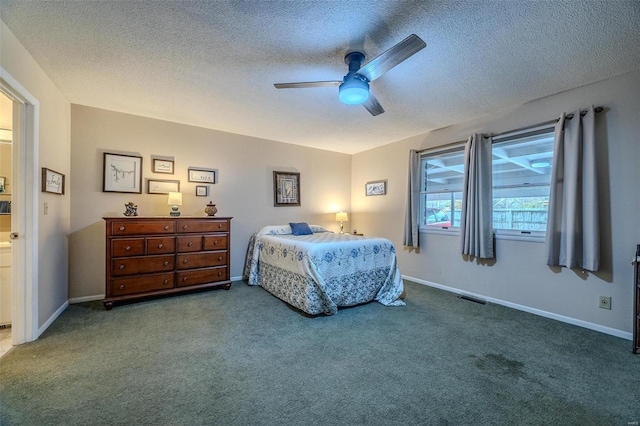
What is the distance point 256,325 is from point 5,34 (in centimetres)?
292

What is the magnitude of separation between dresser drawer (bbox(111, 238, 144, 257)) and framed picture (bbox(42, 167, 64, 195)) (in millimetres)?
733

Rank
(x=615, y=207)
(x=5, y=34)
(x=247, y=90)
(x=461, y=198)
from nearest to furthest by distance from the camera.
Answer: (x=5, y=34)
(x=615, y=207)
(x=247, y=90)
(x=461, y=198)

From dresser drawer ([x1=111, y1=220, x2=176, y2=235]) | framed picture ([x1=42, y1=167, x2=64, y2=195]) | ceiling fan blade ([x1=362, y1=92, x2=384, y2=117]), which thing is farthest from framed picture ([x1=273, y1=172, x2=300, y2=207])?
framed picture ([x1=42, y1=167, x2=64, y2=195])

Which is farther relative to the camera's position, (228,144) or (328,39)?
(228,144)

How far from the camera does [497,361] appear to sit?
2035 mm

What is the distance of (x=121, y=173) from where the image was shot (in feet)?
11.6

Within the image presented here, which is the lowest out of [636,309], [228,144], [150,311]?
[150,311]

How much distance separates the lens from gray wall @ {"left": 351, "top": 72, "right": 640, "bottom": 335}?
2475 millimetres

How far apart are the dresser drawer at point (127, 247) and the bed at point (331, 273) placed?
1.54 m

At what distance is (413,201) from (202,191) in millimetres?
3247

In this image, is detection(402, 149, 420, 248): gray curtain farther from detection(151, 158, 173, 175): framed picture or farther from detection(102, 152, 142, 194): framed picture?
detection(102, 152, 142, 194): framed picture

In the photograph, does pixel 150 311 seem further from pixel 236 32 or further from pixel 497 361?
pixel 497 361

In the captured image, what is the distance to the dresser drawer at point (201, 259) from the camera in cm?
347

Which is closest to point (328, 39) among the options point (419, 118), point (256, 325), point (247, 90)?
point (247, 90)
